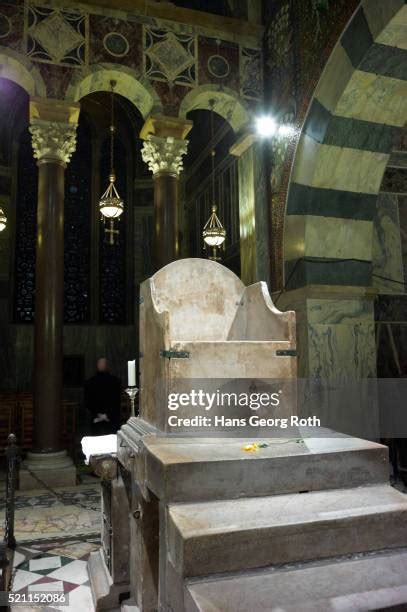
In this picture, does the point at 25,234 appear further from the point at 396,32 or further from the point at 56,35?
the point at 396,32

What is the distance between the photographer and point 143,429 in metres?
3.08

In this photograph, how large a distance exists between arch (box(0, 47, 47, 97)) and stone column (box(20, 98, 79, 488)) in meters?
0.19

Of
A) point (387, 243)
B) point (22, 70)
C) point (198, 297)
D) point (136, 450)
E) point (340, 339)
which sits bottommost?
point (136, 450)

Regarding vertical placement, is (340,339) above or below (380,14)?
below

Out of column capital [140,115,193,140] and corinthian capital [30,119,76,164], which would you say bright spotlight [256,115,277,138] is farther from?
corinthian capital [30,119,76,164]

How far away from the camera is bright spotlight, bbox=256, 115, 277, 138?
7.33m

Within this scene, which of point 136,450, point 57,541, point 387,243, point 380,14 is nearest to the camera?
point 136,450

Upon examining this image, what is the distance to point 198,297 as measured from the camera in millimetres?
3732

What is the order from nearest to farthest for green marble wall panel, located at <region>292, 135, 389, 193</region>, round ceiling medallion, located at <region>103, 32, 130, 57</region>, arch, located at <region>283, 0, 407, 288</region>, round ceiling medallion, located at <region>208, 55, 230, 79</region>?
arch, located at <region>283, 0, 407, 288</region>, green marble wall panel, located at <region>292, 135, 389, 193</region>, round ceiling medallion, located at <region>103, 32, 130, 57</region>, round ceiling medallion, located at <region>208, 55, 230, 79</region>

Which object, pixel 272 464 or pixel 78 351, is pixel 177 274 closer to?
pixel 272 464

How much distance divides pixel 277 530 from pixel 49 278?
18.2ft

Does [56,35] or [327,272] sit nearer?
[327,272]

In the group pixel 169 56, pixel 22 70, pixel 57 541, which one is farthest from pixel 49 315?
pixel 169 56

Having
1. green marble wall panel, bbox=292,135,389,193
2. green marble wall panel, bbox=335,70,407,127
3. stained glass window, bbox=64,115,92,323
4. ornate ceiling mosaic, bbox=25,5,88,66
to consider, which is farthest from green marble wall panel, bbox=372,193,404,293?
stained glass window, bbox=64,115,92,323
